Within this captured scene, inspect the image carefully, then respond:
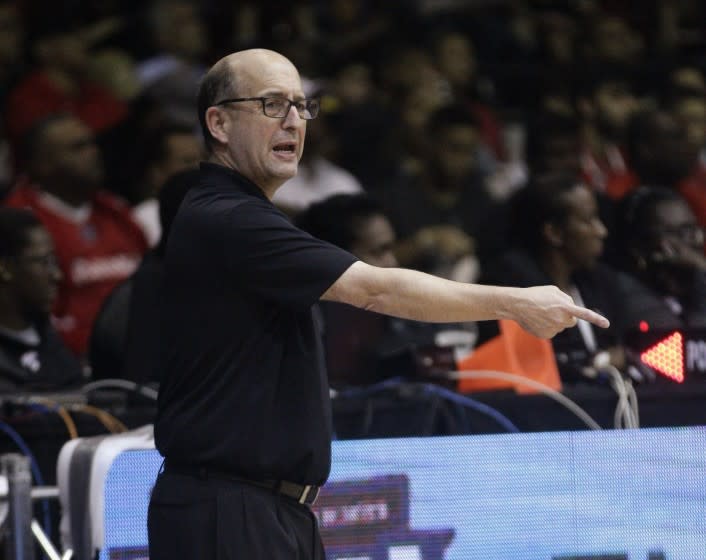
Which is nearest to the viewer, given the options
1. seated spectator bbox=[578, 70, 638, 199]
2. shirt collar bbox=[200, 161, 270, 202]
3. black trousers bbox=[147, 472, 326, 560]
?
black trousers bbox=[147, 472, 326, 560]

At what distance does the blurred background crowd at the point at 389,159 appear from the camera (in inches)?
225

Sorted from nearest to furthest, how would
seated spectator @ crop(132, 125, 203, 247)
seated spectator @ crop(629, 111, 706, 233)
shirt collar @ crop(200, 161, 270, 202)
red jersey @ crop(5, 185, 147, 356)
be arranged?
1. shirt collar @ crop(200, 161, 270, 202)
2. red jersey @ crop(5, 185, 147, 356)
3. seated spectator @ crop(132, 125, 203, 247)
4. seated spectator @ crop(629, 111, 706, 233)

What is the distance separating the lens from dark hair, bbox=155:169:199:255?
5.73 meters

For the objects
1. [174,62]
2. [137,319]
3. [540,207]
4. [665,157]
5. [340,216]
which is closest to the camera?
[137,319]

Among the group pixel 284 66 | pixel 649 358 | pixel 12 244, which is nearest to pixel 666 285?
pixel 649 358

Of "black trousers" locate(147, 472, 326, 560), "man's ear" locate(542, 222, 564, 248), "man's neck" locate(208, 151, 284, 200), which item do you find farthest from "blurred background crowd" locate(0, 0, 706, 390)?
"black trousers" locate(147, 472, 326, 560)

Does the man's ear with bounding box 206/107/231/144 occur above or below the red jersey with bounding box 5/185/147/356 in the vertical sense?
above

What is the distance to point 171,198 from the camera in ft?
18.9

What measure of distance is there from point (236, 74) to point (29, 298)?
2479 mm

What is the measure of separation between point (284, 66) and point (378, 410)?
1702mm

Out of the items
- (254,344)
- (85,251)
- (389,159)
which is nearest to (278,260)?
(254,344)

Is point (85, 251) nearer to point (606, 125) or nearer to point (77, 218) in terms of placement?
point (77, 218)

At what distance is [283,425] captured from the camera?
3.20 meters

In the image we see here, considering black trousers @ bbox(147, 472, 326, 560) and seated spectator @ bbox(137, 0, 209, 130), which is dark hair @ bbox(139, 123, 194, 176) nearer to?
seated spectator @ bbox(137, 0, 209, 130)
